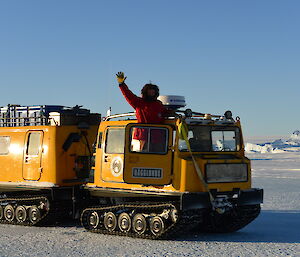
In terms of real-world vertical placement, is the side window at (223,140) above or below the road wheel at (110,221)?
above

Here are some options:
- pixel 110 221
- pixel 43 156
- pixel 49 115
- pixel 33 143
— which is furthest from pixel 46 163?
pixel 110 221

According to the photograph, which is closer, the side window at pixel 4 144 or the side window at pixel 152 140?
the side window at pixel 152 140

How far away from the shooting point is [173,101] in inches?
450

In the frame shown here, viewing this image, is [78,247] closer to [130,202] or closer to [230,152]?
[130,202]

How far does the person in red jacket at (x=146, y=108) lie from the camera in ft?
33.9

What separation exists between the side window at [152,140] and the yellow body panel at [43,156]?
2.82 meters

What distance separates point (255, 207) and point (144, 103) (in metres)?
3.47

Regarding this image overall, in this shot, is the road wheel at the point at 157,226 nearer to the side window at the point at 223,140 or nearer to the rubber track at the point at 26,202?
the side window at the point at 223,140

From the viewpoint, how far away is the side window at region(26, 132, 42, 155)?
12.9m

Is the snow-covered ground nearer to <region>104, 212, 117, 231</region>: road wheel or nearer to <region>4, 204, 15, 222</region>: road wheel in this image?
<region>104, 212, 117, 231</region>: road wheel

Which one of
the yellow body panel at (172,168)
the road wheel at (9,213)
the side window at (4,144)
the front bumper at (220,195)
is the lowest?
the road wheel at (9,213)

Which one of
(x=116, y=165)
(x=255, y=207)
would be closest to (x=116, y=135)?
(x=116, y=165)

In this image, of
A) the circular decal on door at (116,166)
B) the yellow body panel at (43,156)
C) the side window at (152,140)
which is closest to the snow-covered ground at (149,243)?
the yellow body panel at (43,156)

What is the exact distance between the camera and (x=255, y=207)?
11648mm
